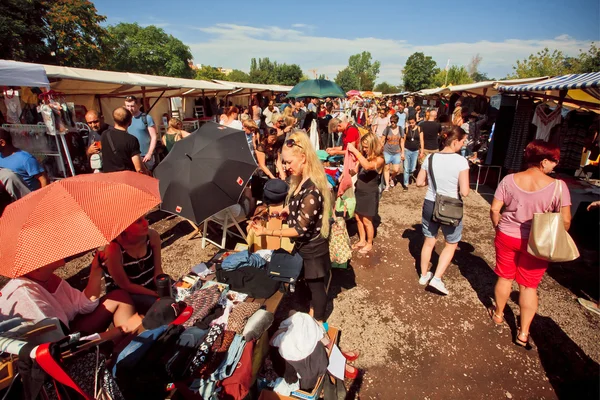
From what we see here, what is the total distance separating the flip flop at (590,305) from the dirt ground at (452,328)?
0.06m

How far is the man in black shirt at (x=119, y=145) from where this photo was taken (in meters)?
4.48

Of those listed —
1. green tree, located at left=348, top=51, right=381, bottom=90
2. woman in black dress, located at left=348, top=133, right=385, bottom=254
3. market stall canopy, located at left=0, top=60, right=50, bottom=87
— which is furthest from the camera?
green tree, located at left=348, top=51, right=381, bottom=90

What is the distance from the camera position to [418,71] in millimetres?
62094

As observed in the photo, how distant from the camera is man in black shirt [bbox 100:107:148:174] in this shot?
4.48 m

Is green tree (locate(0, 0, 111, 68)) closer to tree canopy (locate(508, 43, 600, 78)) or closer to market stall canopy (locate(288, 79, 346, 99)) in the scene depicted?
market stall canopy (locate(288, 79, 346, 99))

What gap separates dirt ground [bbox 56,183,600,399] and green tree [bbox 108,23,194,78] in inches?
2343

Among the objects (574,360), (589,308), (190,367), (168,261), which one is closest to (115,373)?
(190,367)

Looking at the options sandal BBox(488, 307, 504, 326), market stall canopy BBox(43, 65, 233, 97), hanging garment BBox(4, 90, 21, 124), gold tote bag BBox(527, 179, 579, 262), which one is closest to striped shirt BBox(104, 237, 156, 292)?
gold tote bag BBox(527, 179, 579, 262)

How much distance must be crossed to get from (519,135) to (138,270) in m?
8.90

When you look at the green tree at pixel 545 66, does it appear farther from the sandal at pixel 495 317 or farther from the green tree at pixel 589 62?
the sandal at pixel 495 317

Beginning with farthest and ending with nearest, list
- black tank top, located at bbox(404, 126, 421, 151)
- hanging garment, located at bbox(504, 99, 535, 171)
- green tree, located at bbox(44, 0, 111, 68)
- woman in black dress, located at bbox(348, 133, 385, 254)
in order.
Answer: green tree, located at bbox(44, 0, 111, 68) < black tank top, located at bbox(404, 126, 421, 151) < hanging garment, located at bbox(504, 99, 535, 171) < woman in black dress, located at bbox(348, 133, 385, 254)

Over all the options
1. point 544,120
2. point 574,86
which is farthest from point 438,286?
point 544,120

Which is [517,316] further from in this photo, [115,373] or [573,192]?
[115,373]

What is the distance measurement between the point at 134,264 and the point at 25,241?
3.09ft
